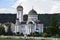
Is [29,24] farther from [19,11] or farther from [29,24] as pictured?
[19,11]

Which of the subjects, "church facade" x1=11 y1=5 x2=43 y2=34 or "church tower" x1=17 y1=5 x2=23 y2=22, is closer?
"church facade" x1=11 y1=5 x2=43 y2=34

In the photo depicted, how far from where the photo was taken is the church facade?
2699 inches

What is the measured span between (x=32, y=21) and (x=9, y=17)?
35364 millimetres

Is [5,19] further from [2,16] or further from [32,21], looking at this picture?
[32,21]

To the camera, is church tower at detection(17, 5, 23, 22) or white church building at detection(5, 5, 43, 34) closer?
white church building at detection(5, 5, 43, 34)

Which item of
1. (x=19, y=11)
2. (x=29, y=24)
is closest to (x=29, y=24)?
(x=29, y=24)

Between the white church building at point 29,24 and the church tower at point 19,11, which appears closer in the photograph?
the white church building at point 29,24

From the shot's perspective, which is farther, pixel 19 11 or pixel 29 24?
pixel 19 11

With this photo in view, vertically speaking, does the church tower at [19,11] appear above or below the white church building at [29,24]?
above

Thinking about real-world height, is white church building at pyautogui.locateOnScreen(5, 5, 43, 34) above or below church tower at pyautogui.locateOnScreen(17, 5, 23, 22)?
below

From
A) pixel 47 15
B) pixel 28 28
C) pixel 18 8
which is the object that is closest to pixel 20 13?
pixel 18 8

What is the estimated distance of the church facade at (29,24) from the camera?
68562 mm

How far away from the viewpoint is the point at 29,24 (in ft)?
225

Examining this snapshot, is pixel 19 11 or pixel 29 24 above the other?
pixel 19 11
